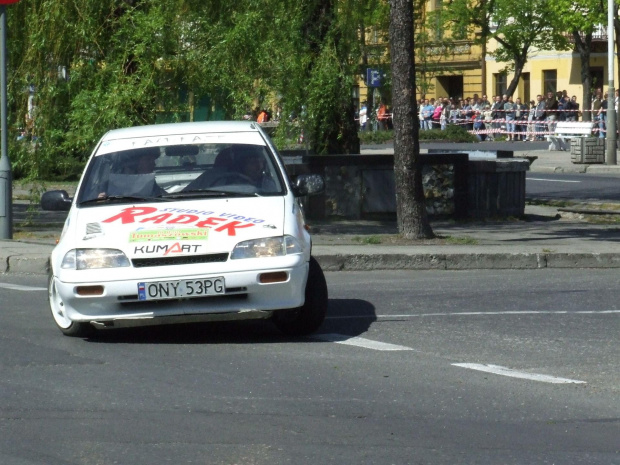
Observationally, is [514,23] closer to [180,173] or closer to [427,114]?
[427,114]

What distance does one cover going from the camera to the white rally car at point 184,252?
28.5 ft

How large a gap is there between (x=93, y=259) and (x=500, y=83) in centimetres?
5911

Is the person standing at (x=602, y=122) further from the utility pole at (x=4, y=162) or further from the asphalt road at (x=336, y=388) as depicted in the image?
the asphalt road at (x=336, y=388)

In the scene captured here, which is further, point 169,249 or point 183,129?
point 183,129

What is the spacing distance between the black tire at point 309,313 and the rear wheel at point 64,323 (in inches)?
52.8

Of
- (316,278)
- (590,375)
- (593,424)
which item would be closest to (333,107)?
(316,278)

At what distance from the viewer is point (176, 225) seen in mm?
8867

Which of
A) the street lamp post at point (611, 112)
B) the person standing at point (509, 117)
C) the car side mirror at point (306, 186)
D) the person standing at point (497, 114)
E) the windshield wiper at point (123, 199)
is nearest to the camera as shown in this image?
the windshield wiper at point (123, 199)

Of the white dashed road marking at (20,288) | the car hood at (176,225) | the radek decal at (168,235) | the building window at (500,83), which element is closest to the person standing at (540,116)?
the building window at (500,83)

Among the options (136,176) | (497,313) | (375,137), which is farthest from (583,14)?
(136,176)

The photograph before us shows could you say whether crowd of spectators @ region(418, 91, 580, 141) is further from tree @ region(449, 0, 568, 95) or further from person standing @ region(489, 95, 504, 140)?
tree @ region(449, 0, 568, 95)

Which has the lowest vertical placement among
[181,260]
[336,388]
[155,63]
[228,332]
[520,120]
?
[520,120]

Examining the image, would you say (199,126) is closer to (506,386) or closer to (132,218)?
(132,218)

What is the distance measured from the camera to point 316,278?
941cm
